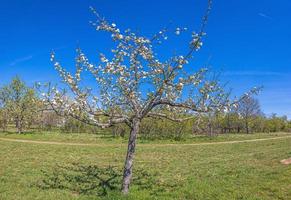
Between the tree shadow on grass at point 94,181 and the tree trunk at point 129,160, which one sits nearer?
the tree trunk at point 129,160

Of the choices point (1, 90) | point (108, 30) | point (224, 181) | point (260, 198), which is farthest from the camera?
point (1, 90)

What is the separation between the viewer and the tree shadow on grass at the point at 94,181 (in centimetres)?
1431

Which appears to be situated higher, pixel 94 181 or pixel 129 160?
pixel 129 160

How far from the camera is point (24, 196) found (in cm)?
1290

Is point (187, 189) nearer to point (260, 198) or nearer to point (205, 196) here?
point (205, 196)

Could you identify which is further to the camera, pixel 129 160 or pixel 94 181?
pixel 94 181

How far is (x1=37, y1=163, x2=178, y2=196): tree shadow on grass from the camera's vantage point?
47.0 ft

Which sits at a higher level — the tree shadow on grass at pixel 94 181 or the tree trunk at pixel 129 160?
the tree trunk at pixel 129 160

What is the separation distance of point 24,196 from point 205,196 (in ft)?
21.5

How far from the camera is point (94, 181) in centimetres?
1616

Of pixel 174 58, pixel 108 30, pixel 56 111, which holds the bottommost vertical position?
pixel 56 111

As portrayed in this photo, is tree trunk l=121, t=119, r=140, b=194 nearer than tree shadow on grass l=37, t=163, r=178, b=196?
Yes

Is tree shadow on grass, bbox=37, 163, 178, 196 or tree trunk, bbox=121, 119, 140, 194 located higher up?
tree trunk, bbox=121, 119, 140, 194

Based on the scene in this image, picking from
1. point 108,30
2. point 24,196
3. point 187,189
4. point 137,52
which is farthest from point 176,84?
point 24,196
